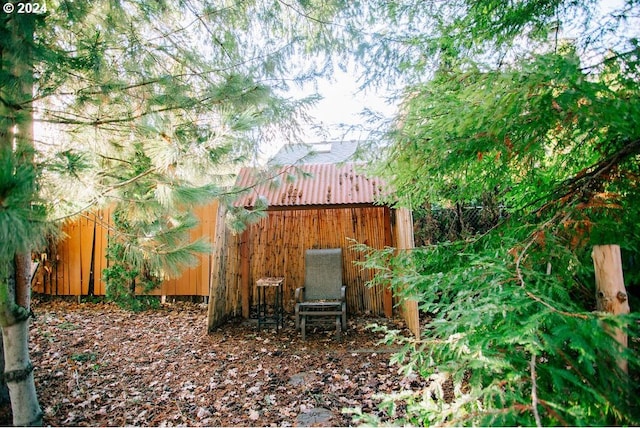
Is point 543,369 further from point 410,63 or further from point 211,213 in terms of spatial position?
point 211,213

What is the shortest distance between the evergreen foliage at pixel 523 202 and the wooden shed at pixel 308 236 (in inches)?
A: 124

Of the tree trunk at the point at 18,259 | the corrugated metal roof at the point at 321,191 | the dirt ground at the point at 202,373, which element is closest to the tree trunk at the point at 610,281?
the dirt ground at the point at 202,373

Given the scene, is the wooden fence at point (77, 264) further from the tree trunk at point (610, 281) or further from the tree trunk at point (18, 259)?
the tree trunk at point (610, 281)

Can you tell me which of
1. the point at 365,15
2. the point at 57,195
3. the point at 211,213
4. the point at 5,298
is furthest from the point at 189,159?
the point at 211,213

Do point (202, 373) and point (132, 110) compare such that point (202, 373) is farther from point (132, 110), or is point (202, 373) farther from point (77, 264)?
point (77, 264)

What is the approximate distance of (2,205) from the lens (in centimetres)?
134

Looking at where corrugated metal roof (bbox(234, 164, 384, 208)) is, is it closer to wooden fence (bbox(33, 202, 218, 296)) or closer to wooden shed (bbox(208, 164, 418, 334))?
wooden shed (bbox(208, 164, 418, 334))

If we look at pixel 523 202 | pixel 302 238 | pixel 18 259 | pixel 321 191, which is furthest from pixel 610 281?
pixel 302 238

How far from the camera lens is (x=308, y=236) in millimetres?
6238

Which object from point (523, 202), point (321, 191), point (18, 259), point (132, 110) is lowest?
point (18, 259)

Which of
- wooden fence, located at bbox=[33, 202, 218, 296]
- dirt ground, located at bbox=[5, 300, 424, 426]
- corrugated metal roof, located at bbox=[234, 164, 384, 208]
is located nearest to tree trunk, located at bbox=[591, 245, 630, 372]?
dirt ground, located at bbox=[5, 300, 424, 426]

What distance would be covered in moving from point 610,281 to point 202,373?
12.8 ft

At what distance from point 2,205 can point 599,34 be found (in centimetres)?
348

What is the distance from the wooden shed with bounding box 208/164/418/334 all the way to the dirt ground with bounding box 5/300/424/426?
1.72ft
